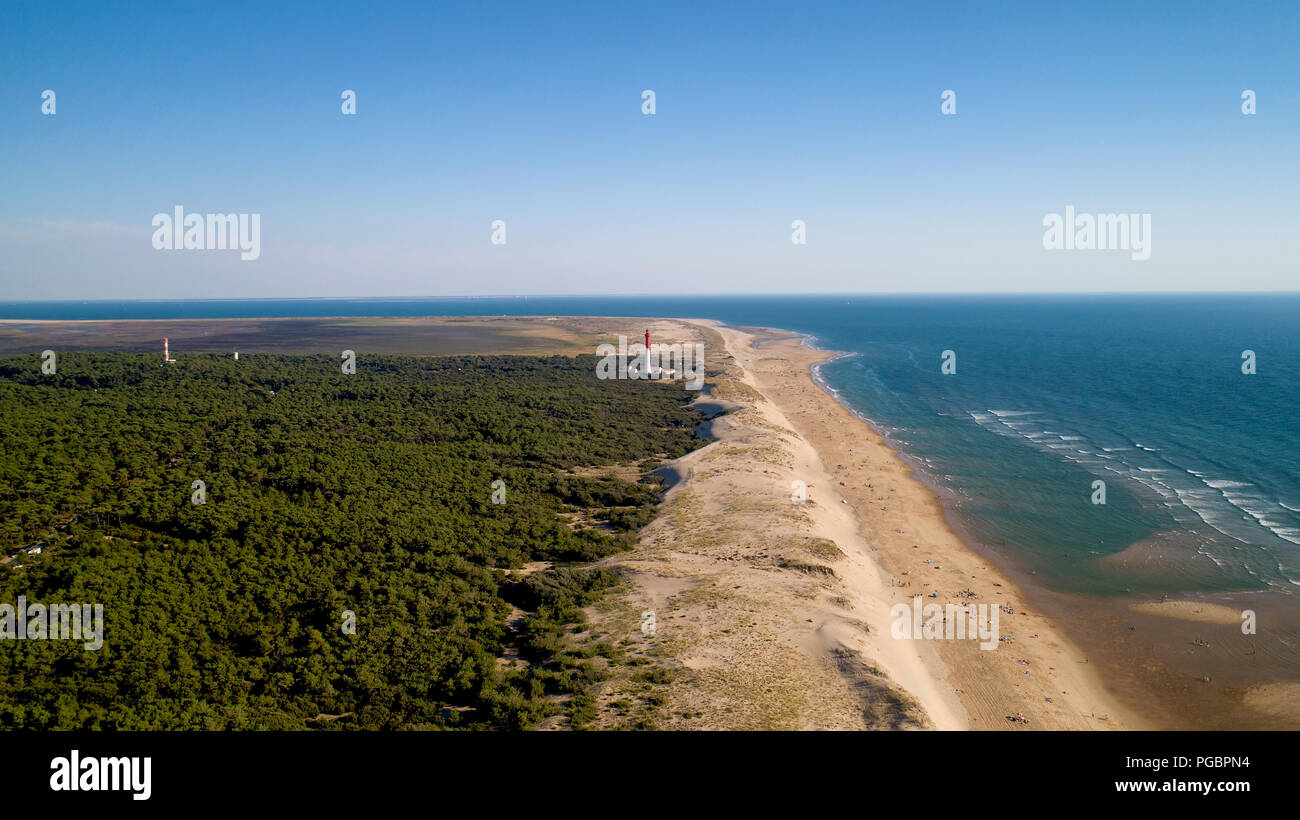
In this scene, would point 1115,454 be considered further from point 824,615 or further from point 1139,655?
point 824,615

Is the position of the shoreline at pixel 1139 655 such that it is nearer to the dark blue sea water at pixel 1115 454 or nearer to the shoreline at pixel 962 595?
the shoreline at pixel 962 595

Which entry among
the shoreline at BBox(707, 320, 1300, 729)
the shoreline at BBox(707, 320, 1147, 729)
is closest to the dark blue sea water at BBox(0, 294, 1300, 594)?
the shoreline at BBox(707, 320, 1300, 729)

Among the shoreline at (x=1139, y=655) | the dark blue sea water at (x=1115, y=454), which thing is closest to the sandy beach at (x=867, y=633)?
the shoreline at (x=1139, y=655)

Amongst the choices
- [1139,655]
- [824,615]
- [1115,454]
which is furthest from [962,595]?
[1115,454]

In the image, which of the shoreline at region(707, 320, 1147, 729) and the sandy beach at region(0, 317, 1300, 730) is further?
the shoreline at region(707, 320, 1147, 729)

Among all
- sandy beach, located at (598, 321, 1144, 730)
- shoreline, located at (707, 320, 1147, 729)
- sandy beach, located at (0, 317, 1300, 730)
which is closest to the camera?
sandy beach, located at (598, 321, 1144, 730)

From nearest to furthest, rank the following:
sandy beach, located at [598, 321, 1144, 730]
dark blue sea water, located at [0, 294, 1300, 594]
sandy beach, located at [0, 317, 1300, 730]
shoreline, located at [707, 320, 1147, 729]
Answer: sandy beach, located at [598, 321, 1144, 730], sandy beach, located at [0, 317, 1300, 730], shoreline, located at [707, 320, 1147, 729], dark blue sea water, located at [0, 294, 1300, 594]

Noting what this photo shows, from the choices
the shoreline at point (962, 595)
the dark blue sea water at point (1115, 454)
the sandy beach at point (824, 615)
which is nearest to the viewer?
the sandy beach at point (824, 615)

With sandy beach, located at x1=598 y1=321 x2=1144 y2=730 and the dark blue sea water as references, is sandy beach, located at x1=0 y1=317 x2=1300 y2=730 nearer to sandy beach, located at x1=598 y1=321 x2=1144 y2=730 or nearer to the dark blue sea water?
sandy beach, located at x1=598 y1=321 x2=1144 y2=730

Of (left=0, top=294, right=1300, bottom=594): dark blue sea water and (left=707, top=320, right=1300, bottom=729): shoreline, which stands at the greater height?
(left=0, top=294, right=1300, bottom=594): dark blue sea water

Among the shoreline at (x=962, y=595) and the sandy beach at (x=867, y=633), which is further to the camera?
the shoreline at (x=962, y=595)
